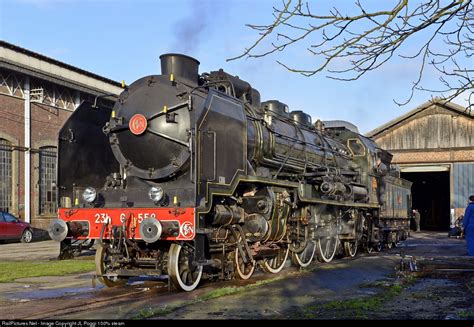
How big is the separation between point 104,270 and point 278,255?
12.2 ft

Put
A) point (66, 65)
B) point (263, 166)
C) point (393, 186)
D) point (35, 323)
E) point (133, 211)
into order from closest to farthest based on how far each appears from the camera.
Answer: point (35, 323)
point (133, 211)
point (263, 166)
point (393, 186)
point (66, 65)

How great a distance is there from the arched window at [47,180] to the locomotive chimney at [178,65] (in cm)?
1878

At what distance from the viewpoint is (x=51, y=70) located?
89.8ft

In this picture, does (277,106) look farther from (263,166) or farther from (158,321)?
(158,321)

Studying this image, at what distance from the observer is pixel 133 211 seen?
28.5 ft

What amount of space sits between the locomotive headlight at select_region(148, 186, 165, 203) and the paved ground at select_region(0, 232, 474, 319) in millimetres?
1416

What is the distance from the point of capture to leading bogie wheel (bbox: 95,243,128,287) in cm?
912

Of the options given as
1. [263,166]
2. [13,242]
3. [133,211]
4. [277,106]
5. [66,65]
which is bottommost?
[13,242]

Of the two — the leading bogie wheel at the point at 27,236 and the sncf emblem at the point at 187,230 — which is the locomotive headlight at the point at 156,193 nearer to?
the sncf emblem at the point at 187,230

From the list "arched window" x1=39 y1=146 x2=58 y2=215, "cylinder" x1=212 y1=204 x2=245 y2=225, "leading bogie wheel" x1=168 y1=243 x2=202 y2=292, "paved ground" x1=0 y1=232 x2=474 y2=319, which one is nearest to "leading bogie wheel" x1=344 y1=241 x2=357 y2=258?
"paved ground" x1=0 y1=232 x2=474 y2=319

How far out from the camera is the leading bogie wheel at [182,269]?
8.34 metres

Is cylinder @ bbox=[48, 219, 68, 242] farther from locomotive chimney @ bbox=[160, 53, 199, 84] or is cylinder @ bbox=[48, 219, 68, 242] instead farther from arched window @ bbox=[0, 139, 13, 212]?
arched window @ bbox=[0, 139, 13, 212]

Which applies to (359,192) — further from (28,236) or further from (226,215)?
(28,236)

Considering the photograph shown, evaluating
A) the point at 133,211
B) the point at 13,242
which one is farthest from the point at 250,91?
the point at 13,242
